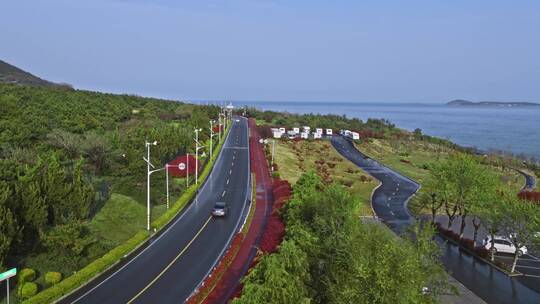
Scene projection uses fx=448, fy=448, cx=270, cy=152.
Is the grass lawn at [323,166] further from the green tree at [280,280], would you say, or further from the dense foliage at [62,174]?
the green tree at [280,280]

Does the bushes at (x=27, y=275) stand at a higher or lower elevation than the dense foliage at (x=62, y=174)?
lower

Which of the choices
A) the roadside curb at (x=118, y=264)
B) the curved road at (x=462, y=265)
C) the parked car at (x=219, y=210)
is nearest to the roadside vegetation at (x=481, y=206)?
the curved road at (x=462, y=265)

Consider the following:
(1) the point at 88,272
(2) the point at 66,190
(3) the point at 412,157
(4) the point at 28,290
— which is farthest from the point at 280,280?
(3) the point at 412,157

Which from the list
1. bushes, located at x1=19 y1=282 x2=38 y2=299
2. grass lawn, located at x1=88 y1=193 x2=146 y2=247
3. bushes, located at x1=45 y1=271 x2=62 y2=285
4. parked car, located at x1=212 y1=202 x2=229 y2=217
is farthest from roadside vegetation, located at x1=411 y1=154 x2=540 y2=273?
bushes, located at x1=19 y1=282 x2=38 y2=299

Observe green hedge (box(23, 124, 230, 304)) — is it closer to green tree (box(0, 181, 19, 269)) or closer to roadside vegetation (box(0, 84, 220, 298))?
roadside vegetation (box(0, 84, 220, 298))

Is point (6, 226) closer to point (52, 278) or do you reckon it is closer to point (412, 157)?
point (52, 278)

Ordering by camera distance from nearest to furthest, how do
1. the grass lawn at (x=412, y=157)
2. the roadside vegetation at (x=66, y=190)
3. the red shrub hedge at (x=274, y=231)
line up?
the red shrub hedge at (x=274, y=231) < the roadside vegetation at (x=66, y=190) < the grass lawn at (x=412, y=157)
